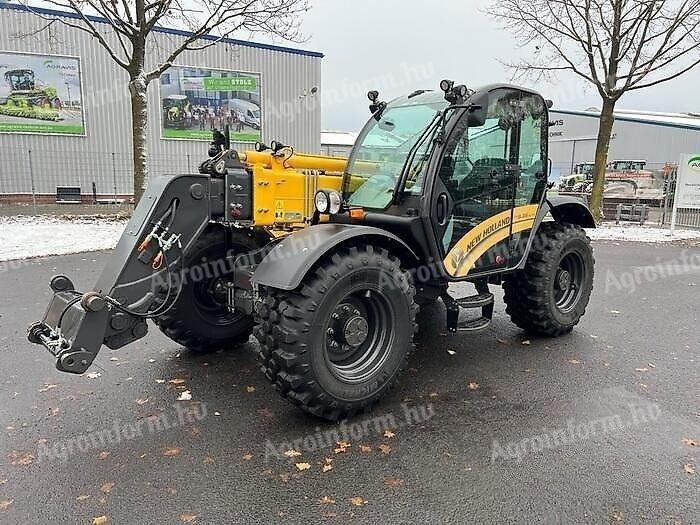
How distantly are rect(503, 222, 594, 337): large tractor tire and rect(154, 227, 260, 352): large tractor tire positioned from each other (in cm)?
267

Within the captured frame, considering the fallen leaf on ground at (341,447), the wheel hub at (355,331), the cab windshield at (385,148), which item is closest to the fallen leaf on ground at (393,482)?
the fallen leaf on ground at (341,447)

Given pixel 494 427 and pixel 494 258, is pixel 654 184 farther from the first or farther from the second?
pixel 494 427

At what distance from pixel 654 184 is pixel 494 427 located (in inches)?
879

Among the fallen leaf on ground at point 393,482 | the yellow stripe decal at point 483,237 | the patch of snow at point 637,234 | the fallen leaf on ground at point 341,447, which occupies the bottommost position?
the patch of snow at point 637,234

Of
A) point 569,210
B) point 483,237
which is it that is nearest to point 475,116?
point 483,237

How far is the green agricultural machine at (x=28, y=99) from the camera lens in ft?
55.6

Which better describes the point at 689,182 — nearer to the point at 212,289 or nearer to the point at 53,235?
the point at 212,289

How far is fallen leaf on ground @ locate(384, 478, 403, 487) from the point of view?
2996 mm

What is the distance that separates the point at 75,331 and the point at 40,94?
56.6ft

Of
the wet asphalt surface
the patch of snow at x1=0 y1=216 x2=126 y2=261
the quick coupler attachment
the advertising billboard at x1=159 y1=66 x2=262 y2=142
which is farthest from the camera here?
the advertising billboard at x1=159 y1=66 x2=262 y2=142

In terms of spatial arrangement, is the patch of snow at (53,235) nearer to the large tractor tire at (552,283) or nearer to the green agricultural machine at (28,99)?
the green agricultural machine at (28,99)

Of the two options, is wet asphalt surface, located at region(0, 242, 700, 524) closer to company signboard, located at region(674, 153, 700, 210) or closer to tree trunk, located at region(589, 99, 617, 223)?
company signboard, located at region(674, 153, 700, 210)

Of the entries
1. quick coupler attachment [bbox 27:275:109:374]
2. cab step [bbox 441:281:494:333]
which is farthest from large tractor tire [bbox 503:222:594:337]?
quick coupler attachment [bbox 27:275:109:374]

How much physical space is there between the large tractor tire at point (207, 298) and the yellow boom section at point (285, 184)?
0.53 metres
